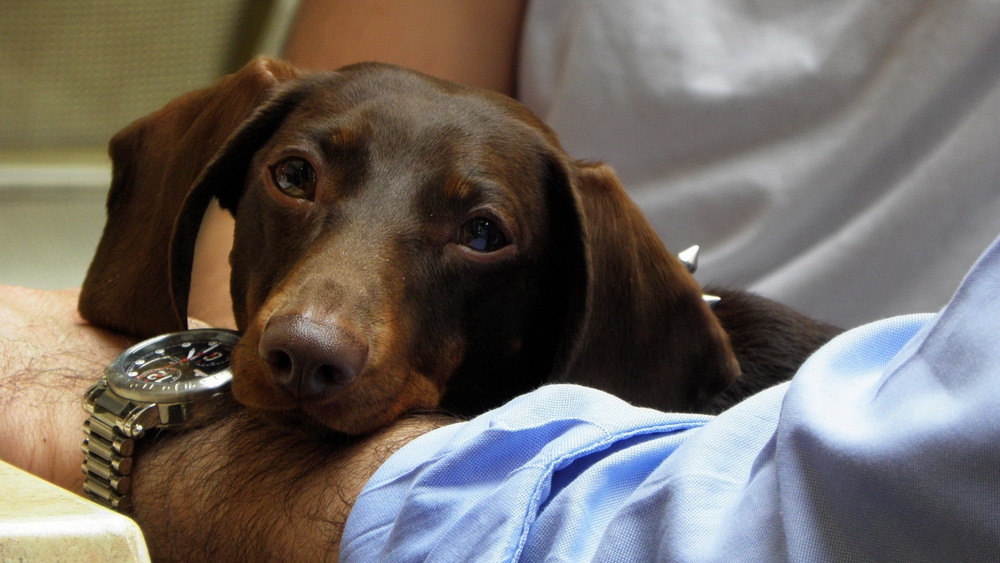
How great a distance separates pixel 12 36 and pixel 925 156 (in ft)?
8.48

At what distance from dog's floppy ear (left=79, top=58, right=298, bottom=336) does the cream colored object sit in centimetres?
110

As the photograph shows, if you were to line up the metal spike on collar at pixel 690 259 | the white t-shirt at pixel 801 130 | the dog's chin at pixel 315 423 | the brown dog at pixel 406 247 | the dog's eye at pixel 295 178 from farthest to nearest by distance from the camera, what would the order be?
the white t-shirt at pixel 801 130 → the metal spike on collar at pixel 690 259 → the dog's eye at pixel 295 178 → the brown dog at pixel 406 247 → the dog's chin at pixel 315 423

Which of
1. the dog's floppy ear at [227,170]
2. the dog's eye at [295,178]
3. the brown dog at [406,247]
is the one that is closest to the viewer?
the brown dog at [406,247]

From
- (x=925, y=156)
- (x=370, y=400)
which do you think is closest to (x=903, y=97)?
(x=925, y=156)

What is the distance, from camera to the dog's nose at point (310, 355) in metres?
1.29

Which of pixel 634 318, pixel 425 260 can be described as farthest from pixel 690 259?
pixel 425 260

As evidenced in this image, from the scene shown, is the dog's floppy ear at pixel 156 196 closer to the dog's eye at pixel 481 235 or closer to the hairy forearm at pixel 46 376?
the hairy forearm at pixel 46 376

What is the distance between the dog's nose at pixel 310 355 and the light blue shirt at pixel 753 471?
0.20 metres

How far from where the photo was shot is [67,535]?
659mm

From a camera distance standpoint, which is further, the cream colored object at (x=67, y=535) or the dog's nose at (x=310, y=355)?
the dog's nose at (x=310, y=355)

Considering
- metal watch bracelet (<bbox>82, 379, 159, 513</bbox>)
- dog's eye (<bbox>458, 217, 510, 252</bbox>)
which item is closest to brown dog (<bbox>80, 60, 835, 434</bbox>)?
A: dog's eye (<bbox>458, 217, 510, 252</bbox>)

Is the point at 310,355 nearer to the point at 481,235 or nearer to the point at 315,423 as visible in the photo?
the point at 315,423

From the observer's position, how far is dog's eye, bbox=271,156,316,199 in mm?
1644

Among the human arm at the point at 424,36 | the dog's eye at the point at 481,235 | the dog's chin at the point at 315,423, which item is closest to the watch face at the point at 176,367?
the dog's chin at the point at 315,423
